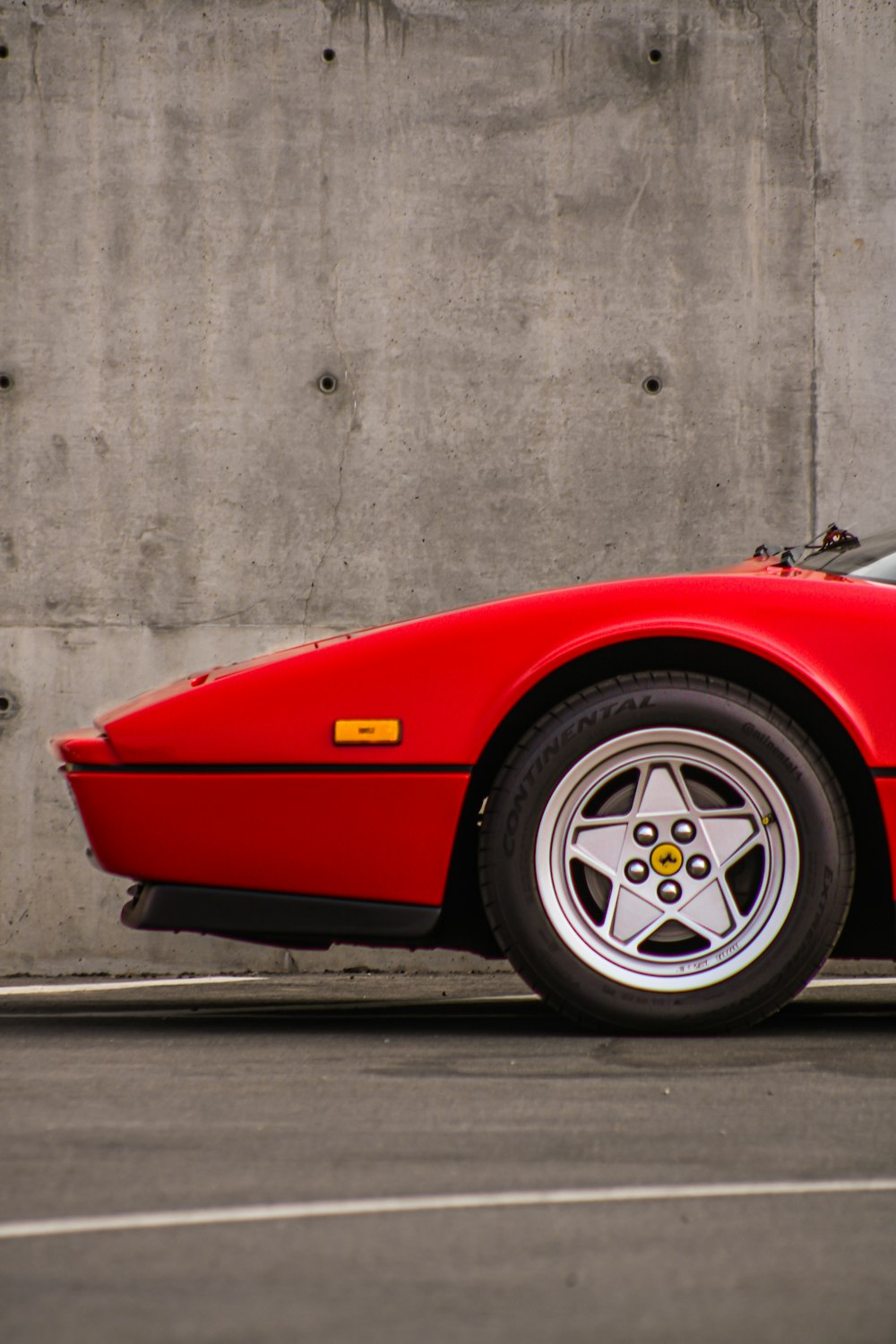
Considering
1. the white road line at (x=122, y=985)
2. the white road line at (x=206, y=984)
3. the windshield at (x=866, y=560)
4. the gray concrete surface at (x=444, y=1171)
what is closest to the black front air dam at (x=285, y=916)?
the gray concrete surface at (x=444, y=1171)

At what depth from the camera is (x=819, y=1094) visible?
271 cm

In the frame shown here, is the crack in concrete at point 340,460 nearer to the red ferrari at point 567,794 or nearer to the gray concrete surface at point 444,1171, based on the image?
the gray concrete surface at point 444,1171

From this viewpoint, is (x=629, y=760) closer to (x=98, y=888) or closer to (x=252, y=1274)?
(x=252, y=1274)

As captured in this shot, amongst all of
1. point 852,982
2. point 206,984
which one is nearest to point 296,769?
point 206,984

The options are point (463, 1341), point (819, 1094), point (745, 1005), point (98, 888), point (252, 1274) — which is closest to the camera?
point (463, 1341)

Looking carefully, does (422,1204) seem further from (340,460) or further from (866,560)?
(340,460)

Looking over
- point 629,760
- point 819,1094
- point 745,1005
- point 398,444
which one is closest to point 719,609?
point 629,760

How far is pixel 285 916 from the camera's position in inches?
126

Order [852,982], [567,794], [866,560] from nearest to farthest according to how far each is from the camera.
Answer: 1. [567,794]
2. [866,560]
3. [852,982]

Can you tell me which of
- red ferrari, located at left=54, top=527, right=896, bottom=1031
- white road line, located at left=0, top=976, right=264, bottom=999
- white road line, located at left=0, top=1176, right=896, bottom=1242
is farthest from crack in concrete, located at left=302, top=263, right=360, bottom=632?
white road line, located at left=0, top=1176, right=896, bottom=1242

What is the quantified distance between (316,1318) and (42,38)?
5035mm

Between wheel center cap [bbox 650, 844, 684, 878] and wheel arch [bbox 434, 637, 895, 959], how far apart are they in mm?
355

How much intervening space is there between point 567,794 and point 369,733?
0.40 metres

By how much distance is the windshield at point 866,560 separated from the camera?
3.41 metres
